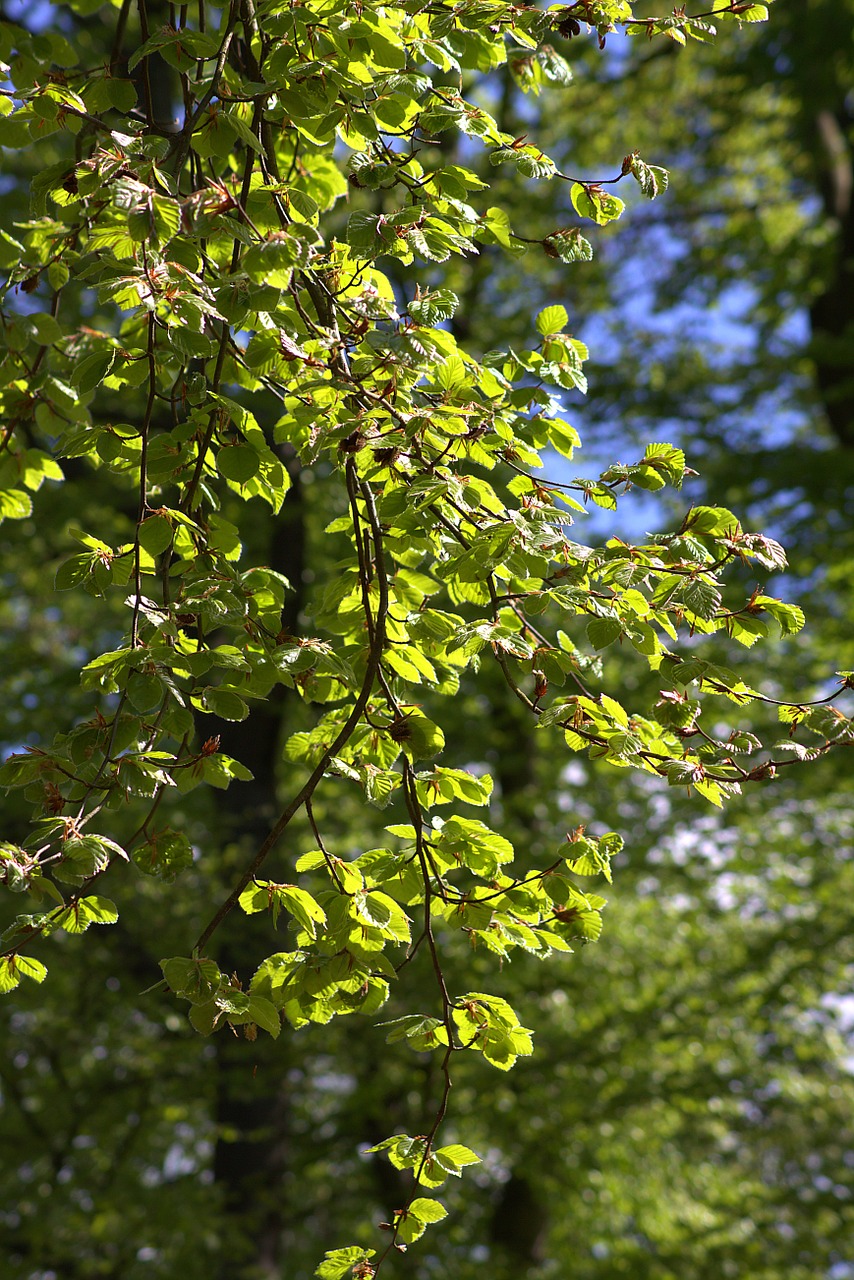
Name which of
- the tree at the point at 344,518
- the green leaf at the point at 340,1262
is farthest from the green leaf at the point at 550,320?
the green leaf at the point at 340,1262

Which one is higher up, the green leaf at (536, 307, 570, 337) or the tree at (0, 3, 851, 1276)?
the green leaf at (536, 307, 570, 337)

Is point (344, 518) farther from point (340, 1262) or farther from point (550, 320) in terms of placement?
point (340, 1262)

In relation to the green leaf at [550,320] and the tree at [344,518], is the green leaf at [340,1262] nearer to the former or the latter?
the tree at [344,518]

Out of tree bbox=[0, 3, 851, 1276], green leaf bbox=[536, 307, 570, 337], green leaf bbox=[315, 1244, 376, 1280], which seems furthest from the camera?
green leaf bbox=[536, 307, 570, 337]

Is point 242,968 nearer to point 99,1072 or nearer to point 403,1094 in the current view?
point 99,1072

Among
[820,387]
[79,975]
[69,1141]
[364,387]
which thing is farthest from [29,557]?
[364,387]

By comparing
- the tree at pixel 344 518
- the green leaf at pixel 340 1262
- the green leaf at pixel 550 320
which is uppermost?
the green leaf at pixel 550 320

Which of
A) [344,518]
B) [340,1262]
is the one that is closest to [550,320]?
[344,518]

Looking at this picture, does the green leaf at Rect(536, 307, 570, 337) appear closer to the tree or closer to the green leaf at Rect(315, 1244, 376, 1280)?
the tree

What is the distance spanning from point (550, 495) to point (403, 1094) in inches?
281

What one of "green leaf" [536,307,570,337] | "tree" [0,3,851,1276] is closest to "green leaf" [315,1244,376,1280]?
"tree" [0,3,851,1276]

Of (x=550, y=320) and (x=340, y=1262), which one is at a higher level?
(x=550, y=320)

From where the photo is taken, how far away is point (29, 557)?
31.5 feet

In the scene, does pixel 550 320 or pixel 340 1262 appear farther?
pixel 550 320
